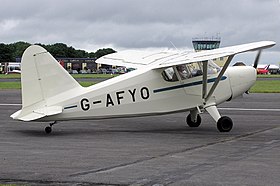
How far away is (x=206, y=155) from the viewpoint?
Answer: 1169 cm

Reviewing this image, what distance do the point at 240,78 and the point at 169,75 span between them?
226cm

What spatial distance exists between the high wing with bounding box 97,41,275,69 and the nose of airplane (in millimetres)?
1392

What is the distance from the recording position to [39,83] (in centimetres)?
1495

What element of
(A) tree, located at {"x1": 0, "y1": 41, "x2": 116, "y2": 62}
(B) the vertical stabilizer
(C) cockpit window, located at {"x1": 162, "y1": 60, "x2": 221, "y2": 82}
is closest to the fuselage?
(C) cockpit window, located at {"x1": 162, "y1": 60, "x2": 221, "y2": 82}

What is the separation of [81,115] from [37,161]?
4320mm

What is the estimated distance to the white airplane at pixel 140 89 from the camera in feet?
49.0

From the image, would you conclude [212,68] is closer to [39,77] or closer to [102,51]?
[39,77]

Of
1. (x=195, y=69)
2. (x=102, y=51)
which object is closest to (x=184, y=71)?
(x=195, y=69)

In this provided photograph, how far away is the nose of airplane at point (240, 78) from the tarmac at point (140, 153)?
1.17 metres

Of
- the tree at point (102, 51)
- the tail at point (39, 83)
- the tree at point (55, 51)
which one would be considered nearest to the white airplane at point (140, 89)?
the tail at point (39, 83)

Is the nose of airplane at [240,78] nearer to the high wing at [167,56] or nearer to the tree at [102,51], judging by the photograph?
the high wing at [167,56]

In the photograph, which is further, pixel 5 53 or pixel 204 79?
pixel 5 53

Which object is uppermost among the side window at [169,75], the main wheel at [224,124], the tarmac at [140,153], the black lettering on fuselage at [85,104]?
the side window at [169,75]

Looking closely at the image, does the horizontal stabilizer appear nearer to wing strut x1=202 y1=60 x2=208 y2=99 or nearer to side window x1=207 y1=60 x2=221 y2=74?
wing strut x1=202 y1=60 x2=208 y2=99
